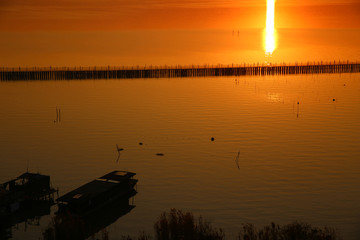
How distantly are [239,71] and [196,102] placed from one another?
3568 centimetres

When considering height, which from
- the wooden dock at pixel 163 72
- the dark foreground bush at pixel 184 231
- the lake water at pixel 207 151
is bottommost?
the dark foreground bush at pixel 184 231

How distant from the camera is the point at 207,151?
25797 millimetres

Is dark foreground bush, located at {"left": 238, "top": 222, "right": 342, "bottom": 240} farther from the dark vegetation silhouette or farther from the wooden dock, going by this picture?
the wooden dock

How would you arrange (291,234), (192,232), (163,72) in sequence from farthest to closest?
(163,72)
(192,232)
(291,234)

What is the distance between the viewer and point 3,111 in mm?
42469

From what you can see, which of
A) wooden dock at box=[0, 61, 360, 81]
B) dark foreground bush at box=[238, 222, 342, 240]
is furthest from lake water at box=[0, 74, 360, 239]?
wooden dock at box=[0, 61, 360, 81]

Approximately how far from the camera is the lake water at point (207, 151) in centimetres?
1725

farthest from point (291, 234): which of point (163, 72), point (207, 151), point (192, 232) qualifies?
point (163, 72)

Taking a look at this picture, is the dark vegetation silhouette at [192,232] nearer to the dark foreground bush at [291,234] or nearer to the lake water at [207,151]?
the dark foreground bush at [291,234]

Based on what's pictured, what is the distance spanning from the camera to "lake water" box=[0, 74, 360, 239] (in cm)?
1725

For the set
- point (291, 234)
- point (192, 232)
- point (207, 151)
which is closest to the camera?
point (291, 234)

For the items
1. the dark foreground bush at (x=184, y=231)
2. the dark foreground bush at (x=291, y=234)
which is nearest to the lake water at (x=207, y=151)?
the dark foreground bush at (x=184, y=231)

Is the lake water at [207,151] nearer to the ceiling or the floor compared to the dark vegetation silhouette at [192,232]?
nearer to the ceiling

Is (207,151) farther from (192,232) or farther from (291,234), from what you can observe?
(291,234)
